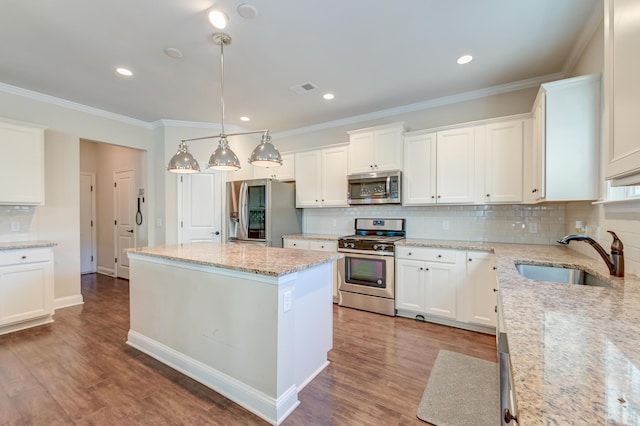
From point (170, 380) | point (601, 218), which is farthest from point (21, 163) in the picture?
point (601, 218)

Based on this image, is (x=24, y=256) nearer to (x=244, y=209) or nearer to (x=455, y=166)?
(x=244, y=209)

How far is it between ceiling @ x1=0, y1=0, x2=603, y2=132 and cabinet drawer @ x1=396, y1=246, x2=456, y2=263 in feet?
6.39

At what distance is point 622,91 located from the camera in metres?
1.05

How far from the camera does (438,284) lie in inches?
125

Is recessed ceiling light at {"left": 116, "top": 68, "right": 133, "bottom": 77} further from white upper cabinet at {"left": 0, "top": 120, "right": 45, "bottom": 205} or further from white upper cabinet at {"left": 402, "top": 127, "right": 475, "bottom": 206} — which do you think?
white upper cabinet at {"left": 402, "top": 127, "right": 475, "bottom": 206}

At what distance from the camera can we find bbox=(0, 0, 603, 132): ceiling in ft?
6.89

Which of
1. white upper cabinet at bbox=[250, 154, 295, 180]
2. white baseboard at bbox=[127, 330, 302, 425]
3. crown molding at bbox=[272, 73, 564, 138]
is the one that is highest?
crown molding at bbox=[272, 73, 564, 138]

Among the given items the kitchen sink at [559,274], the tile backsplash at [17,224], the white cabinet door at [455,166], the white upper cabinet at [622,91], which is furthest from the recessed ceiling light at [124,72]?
the kitchen sink at [559,274]

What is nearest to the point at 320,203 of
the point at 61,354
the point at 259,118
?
the point at 259,118

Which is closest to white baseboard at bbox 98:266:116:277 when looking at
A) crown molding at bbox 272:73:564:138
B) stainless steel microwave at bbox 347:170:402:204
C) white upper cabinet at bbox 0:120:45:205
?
white upper cabinet at bbox 0:120:45:205

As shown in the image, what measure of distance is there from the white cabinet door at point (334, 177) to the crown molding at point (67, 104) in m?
3.15

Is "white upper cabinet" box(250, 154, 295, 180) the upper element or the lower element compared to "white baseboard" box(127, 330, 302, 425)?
upper

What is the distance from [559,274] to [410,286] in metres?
1.55

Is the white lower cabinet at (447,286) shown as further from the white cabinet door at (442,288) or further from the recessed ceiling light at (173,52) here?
the recessed ceiling light at (173,52)
